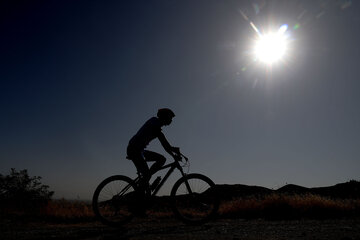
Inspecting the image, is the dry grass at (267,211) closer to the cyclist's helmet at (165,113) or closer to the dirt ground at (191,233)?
the dirt ground at (191,233)

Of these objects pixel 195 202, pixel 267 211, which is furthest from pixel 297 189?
pixel 195 202

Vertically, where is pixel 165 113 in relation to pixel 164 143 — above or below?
above

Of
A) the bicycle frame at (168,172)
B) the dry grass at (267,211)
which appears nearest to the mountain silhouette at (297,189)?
the dry grass at (267,211)

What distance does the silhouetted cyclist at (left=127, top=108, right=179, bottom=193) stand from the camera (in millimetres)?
6148

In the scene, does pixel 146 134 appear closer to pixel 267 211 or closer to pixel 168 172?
pixel 168 172

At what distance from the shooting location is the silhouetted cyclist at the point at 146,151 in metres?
6.15

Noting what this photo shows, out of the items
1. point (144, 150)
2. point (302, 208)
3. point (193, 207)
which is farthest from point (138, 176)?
point (302, 208)

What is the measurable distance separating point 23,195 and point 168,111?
16.5 m

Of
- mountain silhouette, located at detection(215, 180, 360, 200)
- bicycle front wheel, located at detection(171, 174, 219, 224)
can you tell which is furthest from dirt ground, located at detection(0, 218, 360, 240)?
mountain silhouette, located at detection(215, 180, 360, 200)

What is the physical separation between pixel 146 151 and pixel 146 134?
1.31 feet

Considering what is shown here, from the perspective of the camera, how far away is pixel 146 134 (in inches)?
245

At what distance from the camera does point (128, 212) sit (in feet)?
20.2

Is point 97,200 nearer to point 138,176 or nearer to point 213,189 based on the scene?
point 138,176

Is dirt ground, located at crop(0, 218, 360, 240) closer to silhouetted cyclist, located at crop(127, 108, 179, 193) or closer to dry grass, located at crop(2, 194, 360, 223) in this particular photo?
silhouetted cyclist, located at crop(127, 108, 179, 193)
